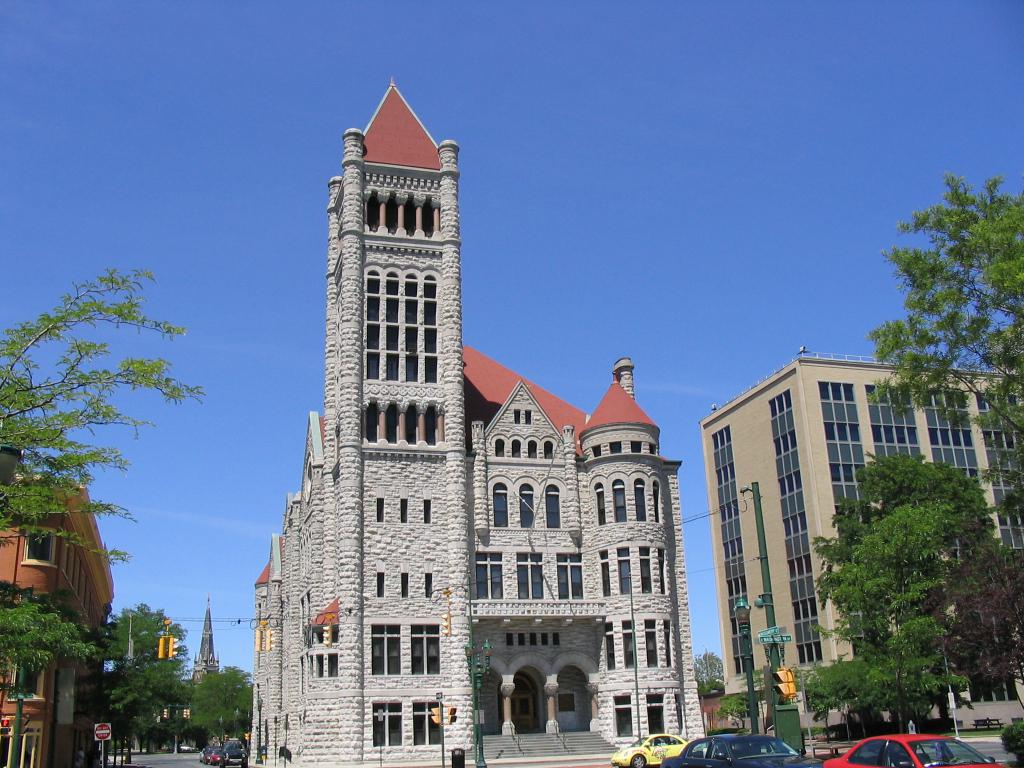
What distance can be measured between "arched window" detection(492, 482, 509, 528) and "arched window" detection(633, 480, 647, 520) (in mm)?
7256

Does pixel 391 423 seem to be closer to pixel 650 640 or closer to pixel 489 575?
pixel 489 575

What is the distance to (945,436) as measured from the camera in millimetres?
79688

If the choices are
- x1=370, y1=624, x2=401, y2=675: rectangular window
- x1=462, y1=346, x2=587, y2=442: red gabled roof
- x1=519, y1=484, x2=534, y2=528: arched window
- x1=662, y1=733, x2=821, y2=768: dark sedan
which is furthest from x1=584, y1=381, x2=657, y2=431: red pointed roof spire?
x1=662, y1=733, x2=821, y2=768: dark sedan

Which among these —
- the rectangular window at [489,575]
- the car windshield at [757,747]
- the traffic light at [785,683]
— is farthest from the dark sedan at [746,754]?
the rectangular window at [489,575]

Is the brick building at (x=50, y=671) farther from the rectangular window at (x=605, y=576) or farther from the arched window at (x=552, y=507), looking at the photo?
the rectangular window at (x=605, y=576)

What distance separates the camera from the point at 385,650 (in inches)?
1989

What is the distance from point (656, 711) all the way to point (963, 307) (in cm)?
2873

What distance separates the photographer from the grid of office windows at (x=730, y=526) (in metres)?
84.0

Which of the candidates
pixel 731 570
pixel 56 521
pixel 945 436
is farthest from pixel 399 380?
pixel 945 436

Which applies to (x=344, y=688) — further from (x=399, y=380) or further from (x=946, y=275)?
(x=946, y=275)

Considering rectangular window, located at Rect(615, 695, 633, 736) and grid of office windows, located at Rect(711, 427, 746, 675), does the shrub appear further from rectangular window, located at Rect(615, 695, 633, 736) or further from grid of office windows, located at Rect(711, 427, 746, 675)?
grid of office windows, located at Rect(711, 427, 746, 675)

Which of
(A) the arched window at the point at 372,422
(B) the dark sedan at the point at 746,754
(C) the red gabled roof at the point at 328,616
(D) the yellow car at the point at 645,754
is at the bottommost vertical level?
(D) the yellow car at the point at 645,754

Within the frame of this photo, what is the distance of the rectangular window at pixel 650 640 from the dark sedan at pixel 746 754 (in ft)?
107

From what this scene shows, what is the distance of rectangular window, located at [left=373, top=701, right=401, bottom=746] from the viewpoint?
49.0m
